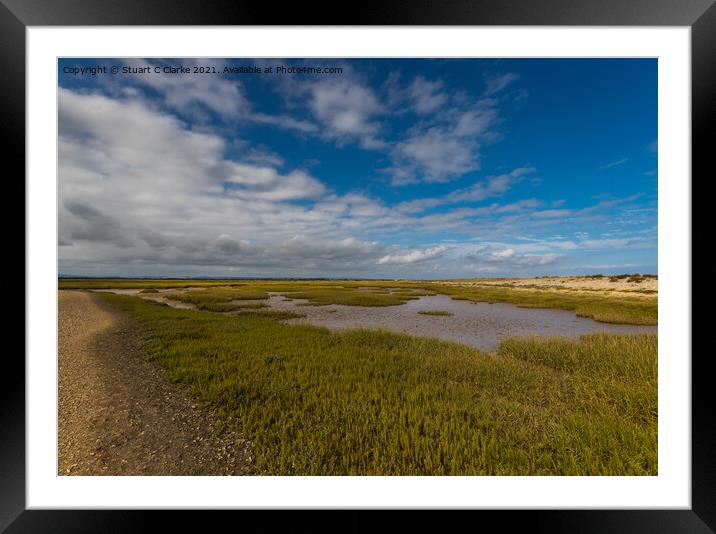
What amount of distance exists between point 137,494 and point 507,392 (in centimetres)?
425

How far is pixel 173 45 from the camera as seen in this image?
2.16 metres

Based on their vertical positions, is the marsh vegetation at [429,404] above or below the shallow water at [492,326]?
above

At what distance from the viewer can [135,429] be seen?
102 inches

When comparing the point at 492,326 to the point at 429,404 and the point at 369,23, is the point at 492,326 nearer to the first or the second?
the point at 429,404

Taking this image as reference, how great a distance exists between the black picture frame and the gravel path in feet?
1.33

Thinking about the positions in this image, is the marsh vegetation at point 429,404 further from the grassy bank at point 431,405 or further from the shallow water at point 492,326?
the shallow water at point 492,326

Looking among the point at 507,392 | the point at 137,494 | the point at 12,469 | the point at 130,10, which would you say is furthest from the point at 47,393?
the point at 507,392

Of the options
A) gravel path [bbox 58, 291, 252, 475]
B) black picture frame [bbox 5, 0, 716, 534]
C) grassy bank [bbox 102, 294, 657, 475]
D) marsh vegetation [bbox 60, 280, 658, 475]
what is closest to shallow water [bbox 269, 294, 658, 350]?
marsh vegetation [bbox 60, 280, 658, 475]

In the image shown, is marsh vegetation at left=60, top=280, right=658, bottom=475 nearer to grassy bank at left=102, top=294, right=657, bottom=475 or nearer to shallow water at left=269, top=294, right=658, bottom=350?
grassy bank at left=102, top=294, right=657, bottom=475

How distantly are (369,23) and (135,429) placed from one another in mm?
4434

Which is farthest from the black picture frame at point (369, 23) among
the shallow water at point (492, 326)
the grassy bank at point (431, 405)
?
the shallow water at point (492, 326)

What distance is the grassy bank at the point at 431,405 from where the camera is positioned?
2168 mm

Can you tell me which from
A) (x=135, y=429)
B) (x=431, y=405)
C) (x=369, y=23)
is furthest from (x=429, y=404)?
(x=369, y=23)

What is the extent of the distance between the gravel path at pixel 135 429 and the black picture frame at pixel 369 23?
16.0 inches
